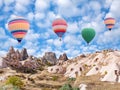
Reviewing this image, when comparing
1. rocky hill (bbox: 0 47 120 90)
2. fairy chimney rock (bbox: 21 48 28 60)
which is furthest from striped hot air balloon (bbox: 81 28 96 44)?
fairy chimney rock (bbox: 21 48 28 60)

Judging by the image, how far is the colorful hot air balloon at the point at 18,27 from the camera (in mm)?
81875

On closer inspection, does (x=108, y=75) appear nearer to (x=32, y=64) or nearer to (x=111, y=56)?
(x=111, y=56)

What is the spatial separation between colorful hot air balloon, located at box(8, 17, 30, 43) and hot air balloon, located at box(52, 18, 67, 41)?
14337mm

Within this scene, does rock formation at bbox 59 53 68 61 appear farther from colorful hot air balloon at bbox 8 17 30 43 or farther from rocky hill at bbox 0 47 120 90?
colorful hot air balloon at bbox 8 17 30 43

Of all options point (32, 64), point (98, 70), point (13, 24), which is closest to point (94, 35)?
point (98, 70)

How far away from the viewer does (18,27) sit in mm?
81562

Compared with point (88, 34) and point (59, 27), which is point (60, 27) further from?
point (88, 34)

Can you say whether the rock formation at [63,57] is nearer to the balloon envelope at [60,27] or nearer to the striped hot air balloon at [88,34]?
the striped hot air balloon at [88,34]

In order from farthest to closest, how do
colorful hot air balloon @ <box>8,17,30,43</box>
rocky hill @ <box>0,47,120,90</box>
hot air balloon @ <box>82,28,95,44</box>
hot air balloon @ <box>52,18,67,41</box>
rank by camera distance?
1. hot air balloon @ <box>82,28,95,44</box>
2. hot air balloon @ <box>52,18,67,41</box>
3. colorful hot air balloon @ <box>8,17,30,43</box>
4. rocky hill @ <box>0,47,120,90</box>

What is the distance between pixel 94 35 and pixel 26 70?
4560 cm

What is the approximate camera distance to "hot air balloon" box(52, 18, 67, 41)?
96.1 m

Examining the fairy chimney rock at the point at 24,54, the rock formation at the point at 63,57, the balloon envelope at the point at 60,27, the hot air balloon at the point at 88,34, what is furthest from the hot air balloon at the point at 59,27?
the rock formation at the point at 63,57

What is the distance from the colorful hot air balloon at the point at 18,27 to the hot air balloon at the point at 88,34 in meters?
27.7

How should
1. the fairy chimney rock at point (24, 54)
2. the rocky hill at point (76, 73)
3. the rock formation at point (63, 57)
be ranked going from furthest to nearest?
the rock formation at point (63, 57)
the fairy chimney rock at point (24, 54)
the rocky hill at point (76, 73)
